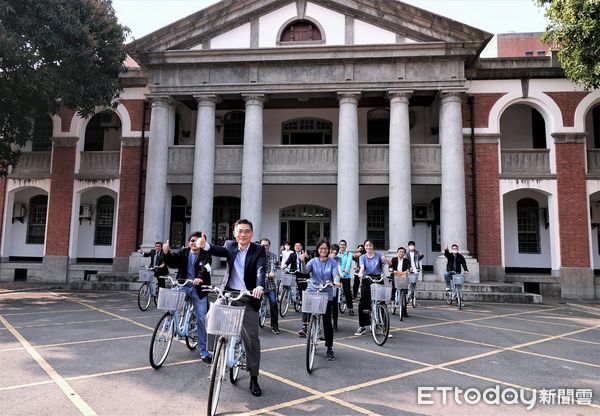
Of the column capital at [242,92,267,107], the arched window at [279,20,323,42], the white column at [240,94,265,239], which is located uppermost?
the arched window at [279,20,323,42]

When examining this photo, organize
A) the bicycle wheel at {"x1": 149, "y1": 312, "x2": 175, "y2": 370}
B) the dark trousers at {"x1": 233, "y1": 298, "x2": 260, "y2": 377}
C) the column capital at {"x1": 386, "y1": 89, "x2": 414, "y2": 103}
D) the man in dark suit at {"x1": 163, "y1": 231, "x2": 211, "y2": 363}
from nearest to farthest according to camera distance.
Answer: the dark trousers at {"x1": 233, "y1": 298, "x2": 260, "y2": 377}, the bicycle wheel at {"x1": 149, "y1": 312, "x2": 175, "y2": 370}, the man in dark suit at {"x1": 163, "y1": 231, "x2": 211, "y2": 363}, the column capital at {"x1": 386, "y1": 89, "x2": 414, "y2": 103}

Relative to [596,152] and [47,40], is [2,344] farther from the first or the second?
[596,152]

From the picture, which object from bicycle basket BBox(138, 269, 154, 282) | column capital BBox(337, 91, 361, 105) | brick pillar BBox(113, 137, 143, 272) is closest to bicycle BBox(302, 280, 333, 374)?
bicycle basket BBox(138, 269, 154, 282)

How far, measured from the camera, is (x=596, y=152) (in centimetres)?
1712

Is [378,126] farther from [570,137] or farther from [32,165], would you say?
[32,165]

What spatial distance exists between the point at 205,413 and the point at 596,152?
18958mm

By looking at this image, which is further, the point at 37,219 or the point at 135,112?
the point at 37,219

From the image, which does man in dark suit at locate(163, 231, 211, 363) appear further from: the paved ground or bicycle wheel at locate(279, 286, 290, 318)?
bicycle wheel at locate(279, 286, 290, 318)

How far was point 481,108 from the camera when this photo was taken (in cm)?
1741

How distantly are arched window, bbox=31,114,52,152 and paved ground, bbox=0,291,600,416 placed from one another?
1246 cm

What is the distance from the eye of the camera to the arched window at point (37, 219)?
20109 mm

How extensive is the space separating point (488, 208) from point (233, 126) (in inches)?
486

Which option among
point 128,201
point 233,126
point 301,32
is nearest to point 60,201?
point 128,201

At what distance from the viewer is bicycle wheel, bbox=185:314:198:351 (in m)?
6.68
